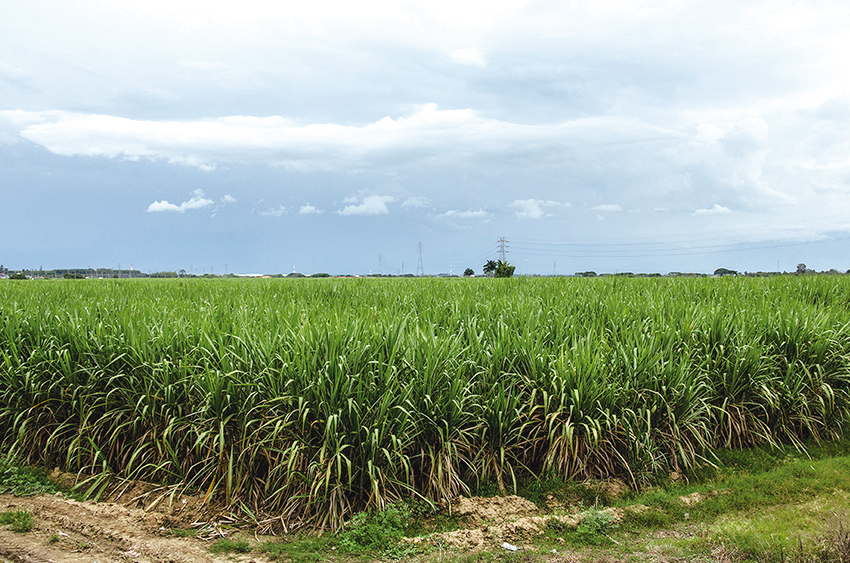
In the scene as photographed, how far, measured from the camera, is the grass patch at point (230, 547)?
3.06 meters

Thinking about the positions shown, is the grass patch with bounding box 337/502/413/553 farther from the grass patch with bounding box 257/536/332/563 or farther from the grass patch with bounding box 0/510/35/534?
the grass patch with bounding box 0/510/35/534

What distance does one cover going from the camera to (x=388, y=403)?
3.34 metres

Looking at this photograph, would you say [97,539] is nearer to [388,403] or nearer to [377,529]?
[377,529]

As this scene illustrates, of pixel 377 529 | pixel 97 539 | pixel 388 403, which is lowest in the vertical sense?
pixel 97 539

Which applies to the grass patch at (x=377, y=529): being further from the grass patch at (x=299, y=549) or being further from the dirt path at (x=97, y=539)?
the dirt path at (x=97, y=539)

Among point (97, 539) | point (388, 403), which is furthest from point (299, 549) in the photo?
point (97, 539)

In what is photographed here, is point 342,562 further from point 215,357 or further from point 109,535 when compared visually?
point 215,357

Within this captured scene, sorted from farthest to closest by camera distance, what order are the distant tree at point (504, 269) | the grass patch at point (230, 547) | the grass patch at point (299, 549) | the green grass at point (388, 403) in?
the distant tree at point (504, 269) → the green grass at point (388, 403) → the grass patch at point (230, 547) → the grass patch at point (299, 549)

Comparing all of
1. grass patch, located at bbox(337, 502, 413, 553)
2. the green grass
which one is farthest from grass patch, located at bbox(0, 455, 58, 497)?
grass patch, located at bbox(337, 502, 413, 553)

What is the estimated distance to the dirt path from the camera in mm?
3072

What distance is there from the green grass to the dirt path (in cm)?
32

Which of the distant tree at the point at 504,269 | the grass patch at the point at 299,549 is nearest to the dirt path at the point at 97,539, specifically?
the grass patch at the point at 299,549

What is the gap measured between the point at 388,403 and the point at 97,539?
2.20 metres

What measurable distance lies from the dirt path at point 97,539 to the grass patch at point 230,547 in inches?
1.7
